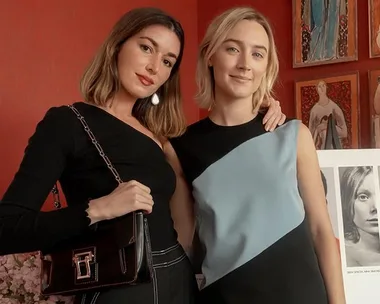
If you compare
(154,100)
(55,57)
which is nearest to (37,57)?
(55,57)

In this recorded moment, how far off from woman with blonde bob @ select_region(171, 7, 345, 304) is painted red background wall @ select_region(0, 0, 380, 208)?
0.64 m

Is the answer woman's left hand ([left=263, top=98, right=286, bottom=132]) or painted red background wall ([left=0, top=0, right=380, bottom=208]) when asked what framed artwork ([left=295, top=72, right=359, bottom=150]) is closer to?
painted red background wall ([left=0, top=0, right=380, bottom=208])

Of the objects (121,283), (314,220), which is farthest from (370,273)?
(121,283)

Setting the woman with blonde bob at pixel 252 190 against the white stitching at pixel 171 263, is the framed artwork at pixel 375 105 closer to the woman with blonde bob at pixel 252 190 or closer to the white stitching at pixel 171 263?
the woman with blonde bob at pixel 252 190

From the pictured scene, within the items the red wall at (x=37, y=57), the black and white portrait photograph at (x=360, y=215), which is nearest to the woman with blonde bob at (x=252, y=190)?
the black and white portrait photograph at (x=360, y=215)

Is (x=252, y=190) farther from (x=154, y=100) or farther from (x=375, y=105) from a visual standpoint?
(x=375, y=105)

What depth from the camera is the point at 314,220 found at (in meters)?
1.36

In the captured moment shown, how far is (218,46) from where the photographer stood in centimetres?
141

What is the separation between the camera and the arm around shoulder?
135 centimetres

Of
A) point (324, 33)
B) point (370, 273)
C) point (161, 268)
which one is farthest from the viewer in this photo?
point (324, 33)

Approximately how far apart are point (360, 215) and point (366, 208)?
27 millimetres

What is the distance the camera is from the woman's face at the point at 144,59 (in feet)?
4.43

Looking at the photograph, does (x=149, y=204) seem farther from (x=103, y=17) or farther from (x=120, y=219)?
(x=103, y=17)

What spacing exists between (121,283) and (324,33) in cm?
152
